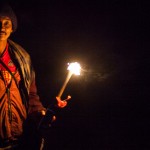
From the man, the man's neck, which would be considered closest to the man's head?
the man

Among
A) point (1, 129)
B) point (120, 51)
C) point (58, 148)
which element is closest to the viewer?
point (1, 129)

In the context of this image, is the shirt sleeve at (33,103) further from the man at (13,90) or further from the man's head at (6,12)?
the man's head at (6,12)

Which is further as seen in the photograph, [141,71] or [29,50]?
[141,71]

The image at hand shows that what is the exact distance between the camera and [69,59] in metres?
5.55

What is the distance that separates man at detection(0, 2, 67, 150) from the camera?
3.64 meters

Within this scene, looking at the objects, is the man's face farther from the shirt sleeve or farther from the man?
the shirt sleeve

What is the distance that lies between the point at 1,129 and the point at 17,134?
0.76 feet

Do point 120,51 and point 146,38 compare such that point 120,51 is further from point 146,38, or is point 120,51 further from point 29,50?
point 29,50

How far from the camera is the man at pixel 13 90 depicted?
3.64 m

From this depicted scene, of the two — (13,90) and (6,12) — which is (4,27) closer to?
(6,12)

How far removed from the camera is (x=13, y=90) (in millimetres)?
3801

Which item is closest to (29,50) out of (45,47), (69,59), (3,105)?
(45,47)

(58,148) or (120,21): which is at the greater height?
(120,21)

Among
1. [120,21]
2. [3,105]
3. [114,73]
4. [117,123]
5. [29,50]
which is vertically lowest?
[117,123]
